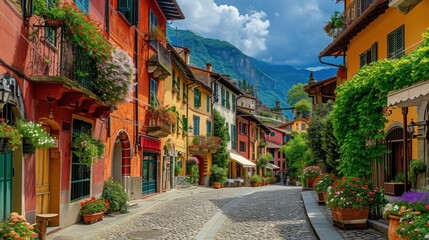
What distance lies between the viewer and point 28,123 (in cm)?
916

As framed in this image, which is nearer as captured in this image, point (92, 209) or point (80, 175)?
point (92, 209)

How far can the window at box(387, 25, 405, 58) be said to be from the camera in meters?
16.3

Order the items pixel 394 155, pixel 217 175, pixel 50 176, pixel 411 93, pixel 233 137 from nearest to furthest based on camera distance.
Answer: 1. pixel 411 93
2. pixel 50 176
3. pixel 394 155
4. pixel 217 175
5. pixel 233 137

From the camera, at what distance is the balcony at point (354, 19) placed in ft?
56.5

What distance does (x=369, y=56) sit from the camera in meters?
19.7

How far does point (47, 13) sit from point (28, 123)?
2619mm

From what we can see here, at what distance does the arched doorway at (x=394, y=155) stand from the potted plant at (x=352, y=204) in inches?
262

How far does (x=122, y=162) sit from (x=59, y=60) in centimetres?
882

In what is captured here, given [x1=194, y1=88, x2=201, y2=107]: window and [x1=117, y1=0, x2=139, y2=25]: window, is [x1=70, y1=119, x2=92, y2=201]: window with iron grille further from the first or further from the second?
[x1=194, y1=88, x2=201, y2=107]: window

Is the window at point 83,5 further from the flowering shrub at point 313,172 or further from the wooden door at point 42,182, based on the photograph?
the flowering shrub at point 313,172

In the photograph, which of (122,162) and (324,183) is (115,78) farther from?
(324,183)

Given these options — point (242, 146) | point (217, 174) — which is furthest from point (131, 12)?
point (242, 146)

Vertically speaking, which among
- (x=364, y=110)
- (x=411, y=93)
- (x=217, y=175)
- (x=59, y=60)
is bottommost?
(x=217, y=175)

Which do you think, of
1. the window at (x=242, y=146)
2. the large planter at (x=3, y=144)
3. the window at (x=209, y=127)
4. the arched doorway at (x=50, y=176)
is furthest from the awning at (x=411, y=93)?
the window at (x=242, y=146)
